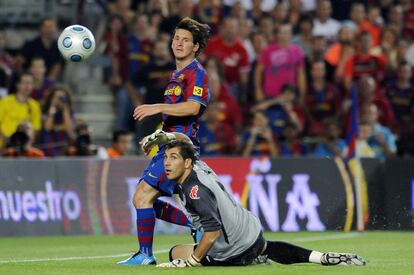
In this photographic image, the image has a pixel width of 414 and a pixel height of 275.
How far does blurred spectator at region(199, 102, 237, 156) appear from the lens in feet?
62.9

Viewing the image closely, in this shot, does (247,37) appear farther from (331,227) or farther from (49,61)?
(331,227)

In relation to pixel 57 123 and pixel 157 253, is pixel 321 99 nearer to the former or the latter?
pixel 57 123

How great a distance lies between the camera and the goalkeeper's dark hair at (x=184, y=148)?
9984mm

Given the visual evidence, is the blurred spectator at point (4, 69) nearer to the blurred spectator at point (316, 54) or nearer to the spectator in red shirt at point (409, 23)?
the blurred spectator at point (316, 54)

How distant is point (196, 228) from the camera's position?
1043 centimetres

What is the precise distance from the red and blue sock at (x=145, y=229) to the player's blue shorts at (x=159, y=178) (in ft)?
0.82

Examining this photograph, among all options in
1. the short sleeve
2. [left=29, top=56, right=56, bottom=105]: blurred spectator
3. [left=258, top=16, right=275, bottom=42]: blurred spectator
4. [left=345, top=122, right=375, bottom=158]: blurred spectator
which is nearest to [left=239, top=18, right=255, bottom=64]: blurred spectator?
[left=258, top=16, right=275, bottom=42]: blurred spectator

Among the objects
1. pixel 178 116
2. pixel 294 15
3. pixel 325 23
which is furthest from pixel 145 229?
pixel 325 23

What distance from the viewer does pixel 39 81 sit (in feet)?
62.6

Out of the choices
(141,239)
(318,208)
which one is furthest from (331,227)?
(141,239)

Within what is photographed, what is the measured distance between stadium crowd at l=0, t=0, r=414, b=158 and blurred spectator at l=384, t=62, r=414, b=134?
17 millimetres

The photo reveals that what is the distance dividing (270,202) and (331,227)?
0.95 m

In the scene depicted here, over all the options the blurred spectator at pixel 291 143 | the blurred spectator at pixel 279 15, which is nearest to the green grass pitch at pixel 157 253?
the blurred spectator at pixel 291 143

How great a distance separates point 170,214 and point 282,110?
885 cm
